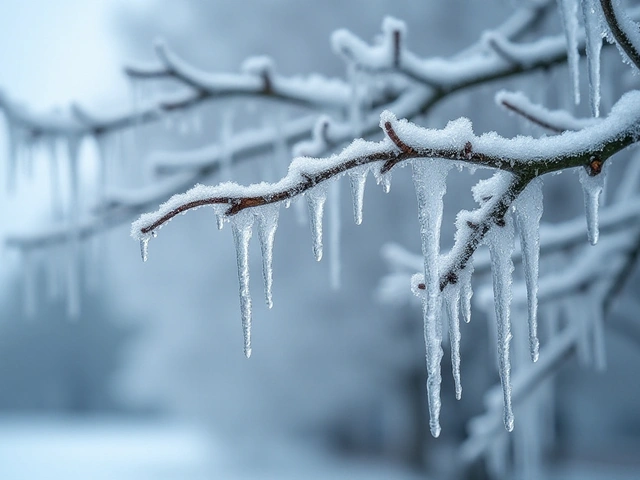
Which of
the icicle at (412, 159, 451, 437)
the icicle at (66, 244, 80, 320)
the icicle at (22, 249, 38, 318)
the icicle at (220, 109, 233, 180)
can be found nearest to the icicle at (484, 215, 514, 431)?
the icicle at (412, 159, 451, 437)

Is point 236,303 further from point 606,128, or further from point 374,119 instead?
point 606,128

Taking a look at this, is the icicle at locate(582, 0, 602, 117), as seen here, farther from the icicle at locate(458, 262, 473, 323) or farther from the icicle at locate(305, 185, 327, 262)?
the icicle at locate(305, 185, 327, 262)

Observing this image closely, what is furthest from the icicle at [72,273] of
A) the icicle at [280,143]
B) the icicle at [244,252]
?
the icicle at [244,252]

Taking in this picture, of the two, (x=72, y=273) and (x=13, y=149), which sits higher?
(x=13, y=149)

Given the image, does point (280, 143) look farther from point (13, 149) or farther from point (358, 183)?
point (358, 183)

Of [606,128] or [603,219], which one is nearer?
[606,128]

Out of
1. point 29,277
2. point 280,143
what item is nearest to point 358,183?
point 280,143

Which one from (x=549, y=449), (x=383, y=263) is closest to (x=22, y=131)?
(x=383, y=263)
